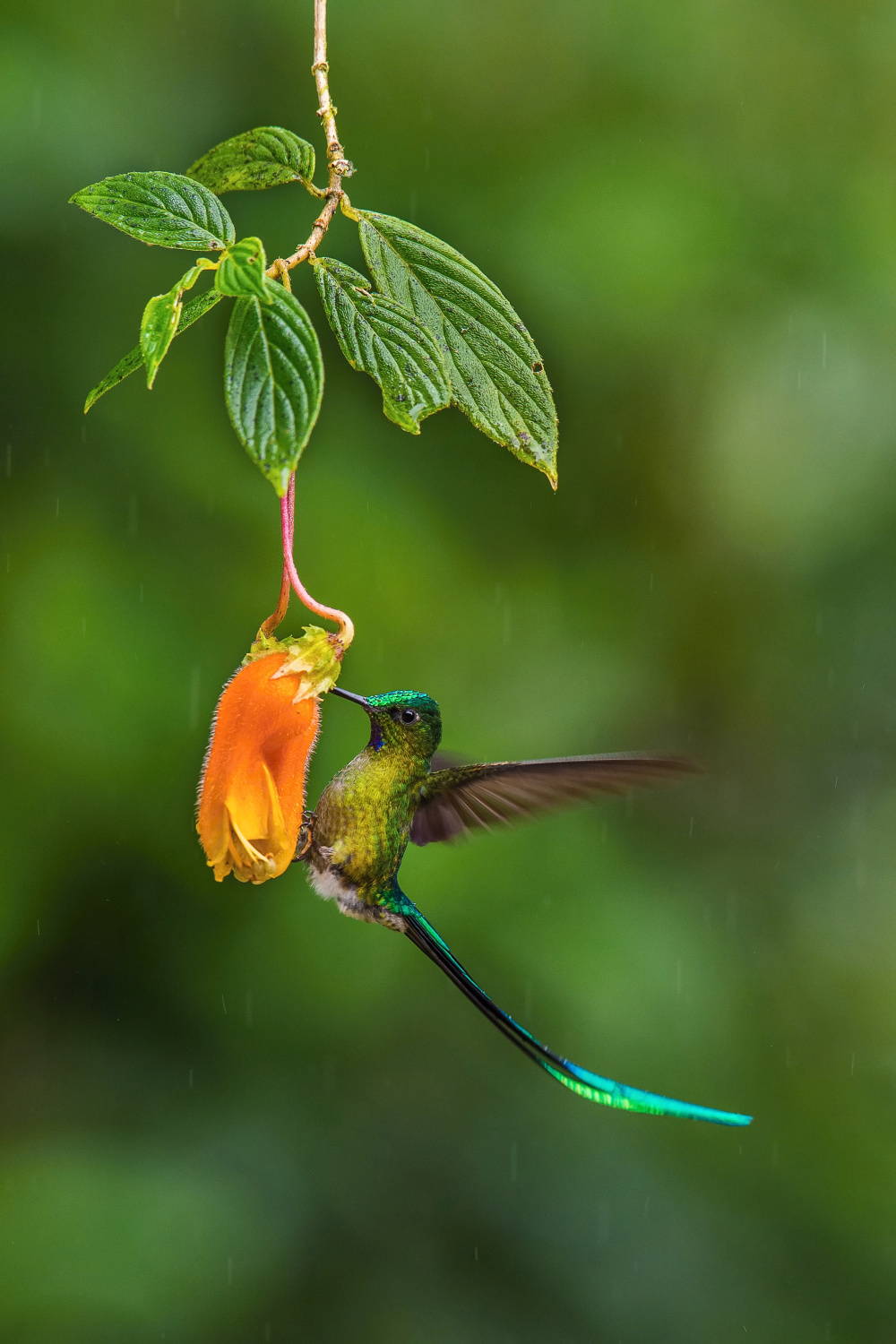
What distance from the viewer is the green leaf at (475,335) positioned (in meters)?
1.07

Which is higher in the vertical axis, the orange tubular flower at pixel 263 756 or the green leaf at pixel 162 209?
the green leaf at pixel 162 209

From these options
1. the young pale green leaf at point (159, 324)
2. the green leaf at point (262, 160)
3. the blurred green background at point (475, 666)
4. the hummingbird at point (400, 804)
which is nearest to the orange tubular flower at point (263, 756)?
the hummingbird at point (400, 804)

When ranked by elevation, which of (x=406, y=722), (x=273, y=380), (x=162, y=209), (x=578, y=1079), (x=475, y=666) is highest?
(x=162, y=209)

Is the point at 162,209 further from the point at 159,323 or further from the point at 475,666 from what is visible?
the point at 475,666

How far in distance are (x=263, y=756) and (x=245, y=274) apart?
1.36 ft

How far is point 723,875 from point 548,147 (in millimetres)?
1833

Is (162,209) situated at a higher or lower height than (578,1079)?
higher

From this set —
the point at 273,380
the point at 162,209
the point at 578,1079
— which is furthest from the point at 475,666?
the point at 273,380

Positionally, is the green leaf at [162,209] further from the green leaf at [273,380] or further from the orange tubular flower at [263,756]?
the orange tubular flower at [263,756]

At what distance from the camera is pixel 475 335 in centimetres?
108

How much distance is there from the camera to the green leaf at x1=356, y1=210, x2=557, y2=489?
1069 millimetres

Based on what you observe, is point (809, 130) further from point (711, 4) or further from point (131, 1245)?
point (131, 1245)

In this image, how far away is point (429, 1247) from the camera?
267 cm

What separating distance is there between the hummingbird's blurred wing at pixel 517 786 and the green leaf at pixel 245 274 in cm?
51
